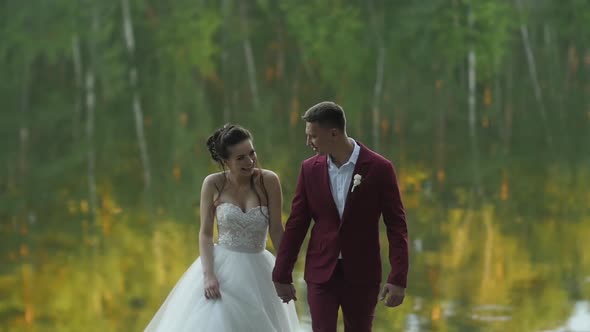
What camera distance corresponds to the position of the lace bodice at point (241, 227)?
3.58m

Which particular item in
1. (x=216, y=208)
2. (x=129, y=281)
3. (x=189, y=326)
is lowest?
(x=129, y=281)

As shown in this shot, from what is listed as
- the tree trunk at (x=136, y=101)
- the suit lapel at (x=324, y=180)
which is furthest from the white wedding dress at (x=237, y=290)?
the tree trunk at (x=136, y=101)

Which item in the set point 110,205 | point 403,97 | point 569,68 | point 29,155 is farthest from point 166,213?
point 569,68

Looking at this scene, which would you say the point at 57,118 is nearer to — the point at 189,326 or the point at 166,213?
the point at 166,213

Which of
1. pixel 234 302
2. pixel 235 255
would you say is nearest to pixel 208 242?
pixel 235 255

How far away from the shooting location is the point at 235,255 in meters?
3.63

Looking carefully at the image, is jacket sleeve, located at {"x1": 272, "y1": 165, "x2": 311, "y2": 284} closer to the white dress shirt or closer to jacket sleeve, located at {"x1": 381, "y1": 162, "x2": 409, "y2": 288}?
the white dress shirt

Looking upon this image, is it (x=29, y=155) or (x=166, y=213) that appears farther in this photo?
(x=29, y=155)

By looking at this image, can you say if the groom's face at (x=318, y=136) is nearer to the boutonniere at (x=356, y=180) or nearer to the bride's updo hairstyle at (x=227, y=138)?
the boutonniere at (x=356, y=180)

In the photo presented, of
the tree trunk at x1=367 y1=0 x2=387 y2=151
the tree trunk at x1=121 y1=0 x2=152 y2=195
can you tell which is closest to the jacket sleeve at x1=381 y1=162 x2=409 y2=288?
the tree trunk at x1=121 y1=0 x2=152 y2=195

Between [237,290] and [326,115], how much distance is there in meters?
0.77

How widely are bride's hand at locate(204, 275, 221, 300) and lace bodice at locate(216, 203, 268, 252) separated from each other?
0.13 metres

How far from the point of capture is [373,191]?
10.5 feet

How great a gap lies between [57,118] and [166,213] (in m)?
2.81
